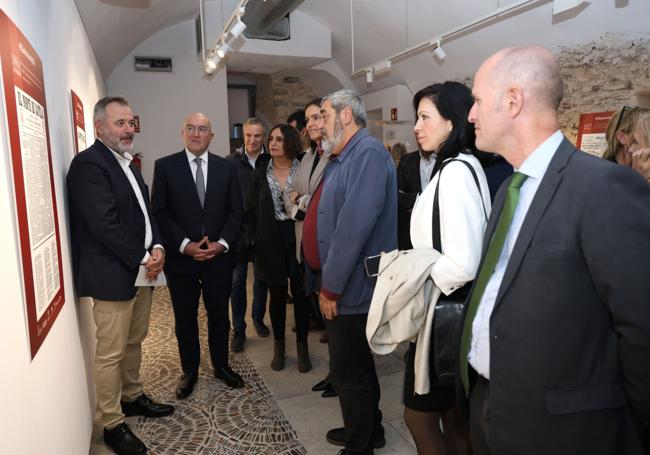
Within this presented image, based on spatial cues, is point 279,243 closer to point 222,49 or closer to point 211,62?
point 222,49

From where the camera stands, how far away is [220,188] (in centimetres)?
301

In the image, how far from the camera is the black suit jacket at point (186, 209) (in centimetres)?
292

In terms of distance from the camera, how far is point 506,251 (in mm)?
1184

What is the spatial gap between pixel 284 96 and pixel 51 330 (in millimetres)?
8173

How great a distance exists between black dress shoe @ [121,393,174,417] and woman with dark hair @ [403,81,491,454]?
5.75 ft

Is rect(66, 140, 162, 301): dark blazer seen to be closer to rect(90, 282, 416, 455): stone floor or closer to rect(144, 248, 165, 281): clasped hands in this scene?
rect(144, 248, 165, 281): clasped hands

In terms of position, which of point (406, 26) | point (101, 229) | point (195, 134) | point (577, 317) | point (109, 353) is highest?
point (406, 26)

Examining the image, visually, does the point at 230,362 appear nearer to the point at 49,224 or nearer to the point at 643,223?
the point at 49,224

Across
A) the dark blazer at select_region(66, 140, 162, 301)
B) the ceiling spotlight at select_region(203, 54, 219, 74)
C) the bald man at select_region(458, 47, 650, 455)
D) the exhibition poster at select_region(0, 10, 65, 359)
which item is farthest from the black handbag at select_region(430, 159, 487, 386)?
the ceiling spotlight at select_region(203, 54, 219, 74)

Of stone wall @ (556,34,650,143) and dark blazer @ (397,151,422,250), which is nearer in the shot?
dark blazer @ (397,151,422,250)

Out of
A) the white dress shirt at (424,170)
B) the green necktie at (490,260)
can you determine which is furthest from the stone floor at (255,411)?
the white dress shirt at (424,170)

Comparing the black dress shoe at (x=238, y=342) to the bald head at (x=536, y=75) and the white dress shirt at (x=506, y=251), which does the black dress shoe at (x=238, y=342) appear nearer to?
the white dress shirt at (x=506, y=251)

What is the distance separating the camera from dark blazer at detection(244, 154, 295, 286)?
3.27 meters

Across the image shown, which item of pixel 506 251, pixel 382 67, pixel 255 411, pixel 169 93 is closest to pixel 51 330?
pixel 255 411
